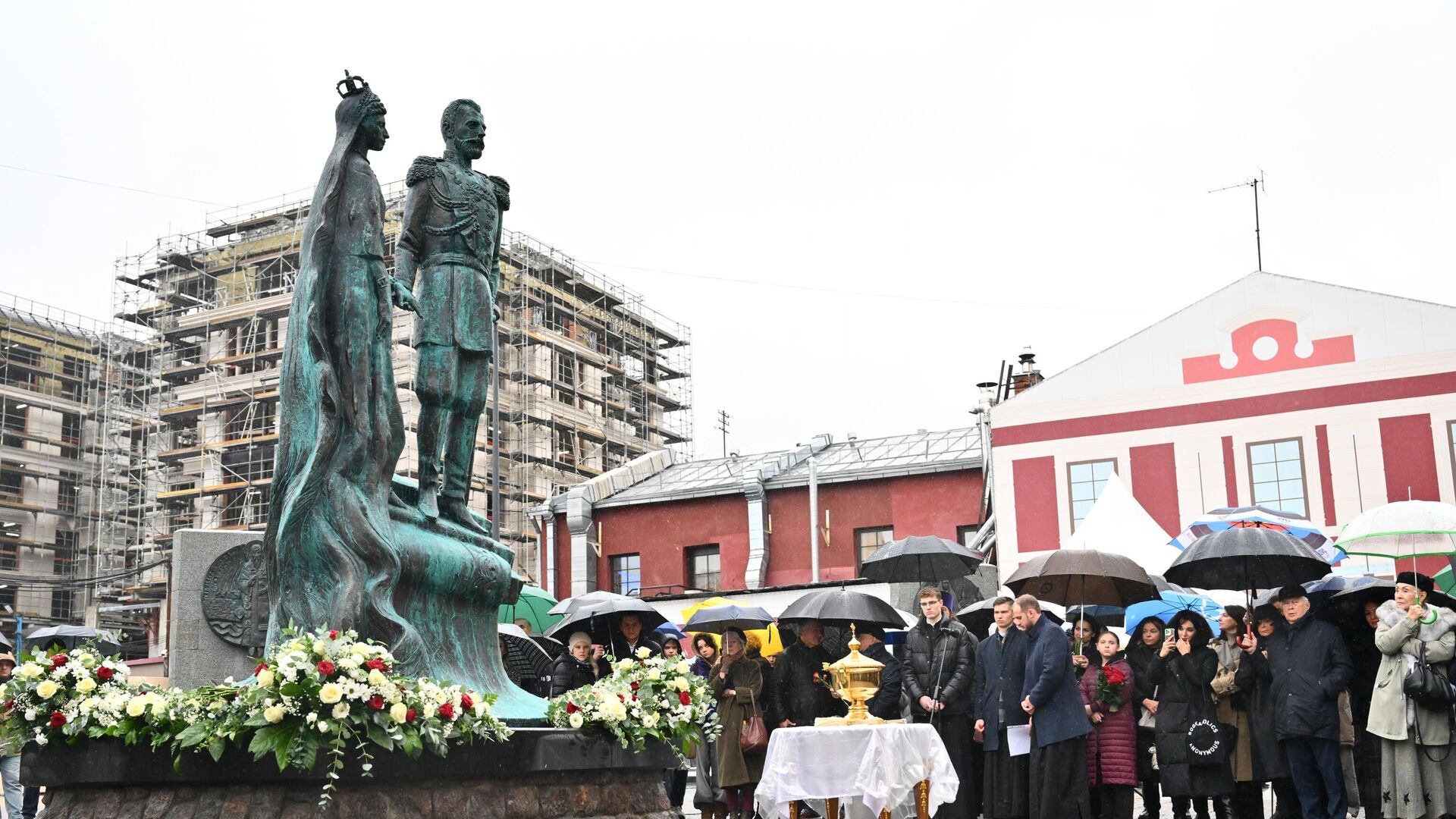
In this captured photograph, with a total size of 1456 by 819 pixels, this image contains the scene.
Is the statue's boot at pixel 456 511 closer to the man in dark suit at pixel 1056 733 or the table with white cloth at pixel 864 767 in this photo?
the table with white cloth at pixel 864 767

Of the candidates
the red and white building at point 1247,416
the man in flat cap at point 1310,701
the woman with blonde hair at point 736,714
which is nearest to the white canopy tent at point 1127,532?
the woman with blonde hair at point 736,714

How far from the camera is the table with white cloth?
10.3m

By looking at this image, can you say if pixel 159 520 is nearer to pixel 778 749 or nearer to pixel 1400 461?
pixel 1400 461

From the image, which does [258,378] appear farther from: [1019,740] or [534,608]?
[1019,740]

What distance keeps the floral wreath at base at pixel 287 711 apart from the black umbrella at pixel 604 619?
6.36 metres

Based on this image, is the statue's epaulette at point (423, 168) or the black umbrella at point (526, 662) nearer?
the statue's epaulette at point (423, 168)

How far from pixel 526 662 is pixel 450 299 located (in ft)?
16.3

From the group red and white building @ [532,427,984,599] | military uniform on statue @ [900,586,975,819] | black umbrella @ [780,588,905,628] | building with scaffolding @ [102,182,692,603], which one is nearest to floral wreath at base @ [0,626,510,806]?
military uniform on statue @ [900,586,975,819]

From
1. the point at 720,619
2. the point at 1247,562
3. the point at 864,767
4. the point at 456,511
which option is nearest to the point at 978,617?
the point at 720,619

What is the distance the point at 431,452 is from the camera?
9297 millimetres

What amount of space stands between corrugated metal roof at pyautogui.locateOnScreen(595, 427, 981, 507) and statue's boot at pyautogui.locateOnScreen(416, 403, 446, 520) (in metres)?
27.7

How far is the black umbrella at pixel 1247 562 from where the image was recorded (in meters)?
12.2

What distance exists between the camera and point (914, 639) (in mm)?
11867

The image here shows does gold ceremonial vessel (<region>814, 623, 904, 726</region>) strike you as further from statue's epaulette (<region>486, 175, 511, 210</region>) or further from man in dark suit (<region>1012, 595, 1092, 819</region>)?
statue's epaulette (<region>486, 175, 511, 210</region>)
